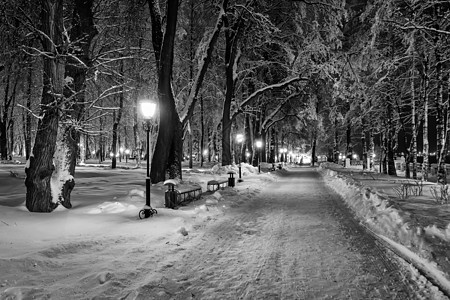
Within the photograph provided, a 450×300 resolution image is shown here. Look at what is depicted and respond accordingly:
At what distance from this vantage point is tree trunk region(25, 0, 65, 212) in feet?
28.7

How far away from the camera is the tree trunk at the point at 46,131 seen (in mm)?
8750

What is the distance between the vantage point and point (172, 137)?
1603 centimetres

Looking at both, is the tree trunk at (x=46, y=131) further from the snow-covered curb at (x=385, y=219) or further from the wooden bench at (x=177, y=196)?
the snow-covered curb at (x=385, y=219)

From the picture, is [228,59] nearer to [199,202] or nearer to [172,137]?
[172,137]

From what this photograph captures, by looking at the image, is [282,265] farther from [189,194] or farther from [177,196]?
[189,194]

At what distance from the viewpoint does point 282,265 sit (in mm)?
5934

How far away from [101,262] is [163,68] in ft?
37.6

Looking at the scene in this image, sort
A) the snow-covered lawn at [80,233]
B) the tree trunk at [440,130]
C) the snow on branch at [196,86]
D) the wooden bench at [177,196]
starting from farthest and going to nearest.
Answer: the snow on branch at [196,86], the tree trunk at [440,130], the wooden bench at [177,196], the snow-covered lawn at [80,233]

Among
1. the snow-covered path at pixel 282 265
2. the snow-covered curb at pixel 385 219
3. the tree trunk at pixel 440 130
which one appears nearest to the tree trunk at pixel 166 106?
the snow-covered path at pixel 282 265

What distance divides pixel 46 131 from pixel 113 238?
3.74 m

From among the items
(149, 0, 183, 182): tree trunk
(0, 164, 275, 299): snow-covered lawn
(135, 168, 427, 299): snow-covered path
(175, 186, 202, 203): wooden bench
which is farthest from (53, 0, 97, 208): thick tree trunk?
(149, 0, 183, 182): tree trunk

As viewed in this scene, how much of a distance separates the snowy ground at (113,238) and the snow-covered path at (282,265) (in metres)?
0.32

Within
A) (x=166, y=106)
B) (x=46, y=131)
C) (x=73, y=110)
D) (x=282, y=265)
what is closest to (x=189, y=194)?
(x=166, y=106)

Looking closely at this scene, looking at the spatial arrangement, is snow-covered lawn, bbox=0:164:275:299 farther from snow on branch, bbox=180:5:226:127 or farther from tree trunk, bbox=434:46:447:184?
tree trunk, bbox=434:46:447:184
